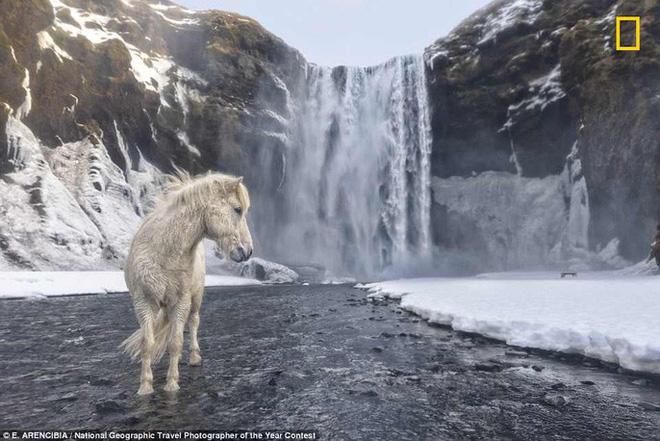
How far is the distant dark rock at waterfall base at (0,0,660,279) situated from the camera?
3775cm

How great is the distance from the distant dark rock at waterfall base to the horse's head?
115 feet

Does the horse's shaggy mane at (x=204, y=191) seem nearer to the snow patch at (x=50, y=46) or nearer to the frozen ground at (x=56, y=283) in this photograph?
the frozen ground at (x=56, y=283)

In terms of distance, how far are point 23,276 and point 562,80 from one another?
180ft

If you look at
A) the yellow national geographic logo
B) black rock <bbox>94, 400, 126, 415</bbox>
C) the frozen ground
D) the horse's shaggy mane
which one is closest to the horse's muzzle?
the horse's shaggy mane

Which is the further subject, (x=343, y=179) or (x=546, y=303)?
(x=343, y=179)

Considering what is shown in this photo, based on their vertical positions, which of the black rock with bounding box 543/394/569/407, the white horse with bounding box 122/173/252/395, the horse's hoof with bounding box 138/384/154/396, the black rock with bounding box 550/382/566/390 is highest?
the white horse with bounding box 122/173/252/395

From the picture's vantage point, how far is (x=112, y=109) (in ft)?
161

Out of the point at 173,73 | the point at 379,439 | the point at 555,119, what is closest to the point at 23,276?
the point at 379,439

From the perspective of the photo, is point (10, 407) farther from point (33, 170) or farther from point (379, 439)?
point (33, 170)

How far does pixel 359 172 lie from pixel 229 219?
53.8m

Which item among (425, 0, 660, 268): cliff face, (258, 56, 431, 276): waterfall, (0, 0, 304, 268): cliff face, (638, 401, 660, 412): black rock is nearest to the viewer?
(638, 401, 660, 412): black rock

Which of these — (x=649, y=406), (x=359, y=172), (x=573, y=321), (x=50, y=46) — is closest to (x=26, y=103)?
(x=50, y=46)

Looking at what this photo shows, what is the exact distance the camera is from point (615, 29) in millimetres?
39438

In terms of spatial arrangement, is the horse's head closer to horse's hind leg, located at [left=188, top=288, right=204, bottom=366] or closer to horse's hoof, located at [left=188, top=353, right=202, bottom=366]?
horse's hind leg, located at [left=188, top=288, right=204, bottom=366]
